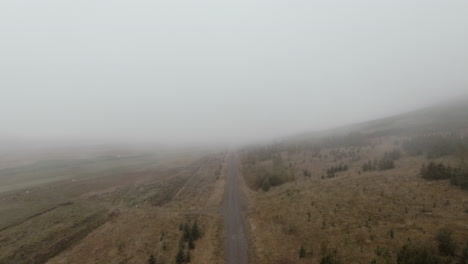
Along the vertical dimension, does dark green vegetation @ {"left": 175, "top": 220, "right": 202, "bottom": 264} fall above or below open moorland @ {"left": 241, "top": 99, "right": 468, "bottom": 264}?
below

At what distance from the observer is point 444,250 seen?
11.7 meters

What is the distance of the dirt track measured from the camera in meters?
17.6

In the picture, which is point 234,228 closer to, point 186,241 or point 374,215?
point 186,241

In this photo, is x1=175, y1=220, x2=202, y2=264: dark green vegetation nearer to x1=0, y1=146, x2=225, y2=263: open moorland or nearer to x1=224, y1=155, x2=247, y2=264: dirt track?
x1=0, y1=146, x2=225, y2=263: open moorland

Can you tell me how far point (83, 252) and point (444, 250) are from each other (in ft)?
103

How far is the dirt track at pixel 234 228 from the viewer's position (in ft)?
57.9

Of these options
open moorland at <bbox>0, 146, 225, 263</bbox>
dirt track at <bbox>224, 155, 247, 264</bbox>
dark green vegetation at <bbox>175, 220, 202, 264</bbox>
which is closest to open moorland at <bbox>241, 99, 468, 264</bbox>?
dirt track at <bbox>224, 155, 247, 264</bbox>

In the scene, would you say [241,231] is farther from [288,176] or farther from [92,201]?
[92,201]

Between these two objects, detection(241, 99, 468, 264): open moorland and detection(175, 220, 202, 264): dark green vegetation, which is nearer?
detection(241, 99, 468, 264): open moorland

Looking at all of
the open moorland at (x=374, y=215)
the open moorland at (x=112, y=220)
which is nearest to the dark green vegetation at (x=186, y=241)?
the open moorland at (x=112, y=220)

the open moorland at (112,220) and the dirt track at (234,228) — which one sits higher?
the open moorland at (112,220)

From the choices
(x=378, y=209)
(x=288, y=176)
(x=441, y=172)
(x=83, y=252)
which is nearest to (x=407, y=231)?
(x=378, y=209)

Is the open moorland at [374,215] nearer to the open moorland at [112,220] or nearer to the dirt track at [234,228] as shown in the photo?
the dirt track at [234,228]

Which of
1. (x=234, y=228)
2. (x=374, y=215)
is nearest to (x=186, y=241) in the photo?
(x=234, y=228)
